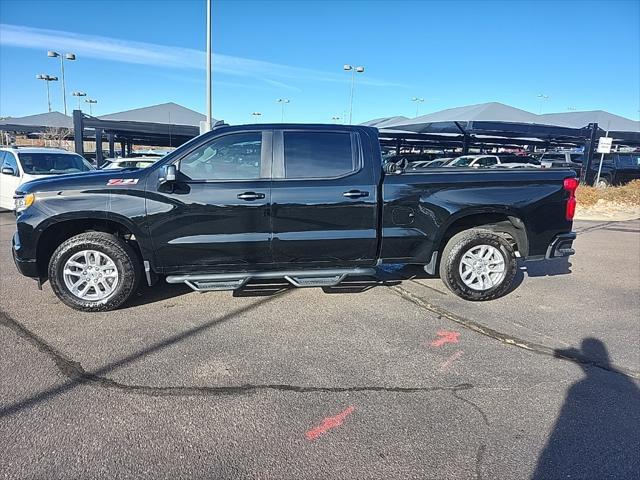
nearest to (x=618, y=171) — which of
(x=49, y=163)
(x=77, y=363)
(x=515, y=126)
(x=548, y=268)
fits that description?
(x=515, y=126)

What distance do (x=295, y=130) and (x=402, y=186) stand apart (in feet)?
4.31

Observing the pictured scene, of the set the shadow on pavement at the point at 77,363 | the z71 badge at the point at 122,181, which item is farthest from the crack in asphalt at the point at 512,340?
the z71 badge at the point at 122,181

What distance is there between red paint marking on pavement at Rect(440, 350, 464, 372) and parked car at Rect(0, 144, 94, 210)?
9.91 meters

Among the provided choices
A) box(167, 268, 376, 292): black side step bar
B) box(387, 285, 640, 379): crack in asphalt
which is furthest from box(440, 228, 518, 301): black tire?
box(167, 268, 376, 292): black side step bar

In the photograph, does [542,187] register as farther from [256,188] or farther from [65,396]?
[65,396]

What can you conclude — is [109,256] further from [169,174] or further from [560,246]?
[560,246]

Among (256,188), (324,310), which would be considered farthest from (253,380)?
(256,188)

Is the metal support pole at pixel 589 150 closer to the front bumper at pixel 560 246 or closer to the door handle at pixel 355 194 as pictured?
the front bumper at pixel 560 246

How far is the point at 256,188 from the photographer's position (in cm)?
462

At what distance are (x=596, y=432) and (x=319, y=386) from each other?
179 cm

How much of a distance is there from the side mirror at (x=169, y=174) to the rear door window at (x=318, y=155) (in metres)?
1.12

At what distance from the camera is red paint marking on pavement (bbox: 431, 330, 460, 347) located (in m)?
4.05

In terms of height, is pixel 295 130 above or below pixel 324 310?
above

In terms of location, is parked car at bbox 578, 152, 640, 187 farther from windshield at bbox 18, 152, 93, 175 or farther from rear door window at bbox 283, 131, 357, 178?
windshield at bbox 18, 152, 93, 175
